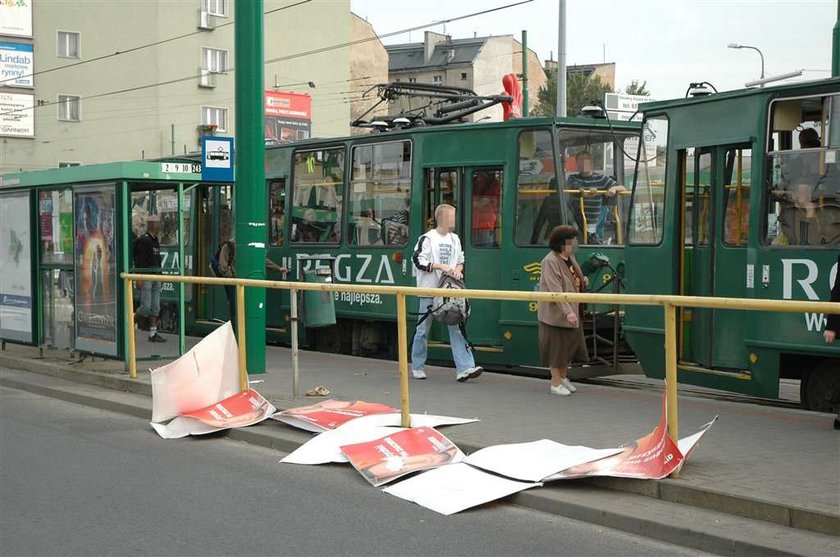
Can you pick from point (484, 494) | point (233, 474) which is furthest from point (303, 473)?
point (484, 494)

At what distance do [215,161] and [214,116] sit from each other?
144 feet

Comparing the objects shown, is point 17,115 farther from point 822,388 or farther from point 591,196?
point 822,388

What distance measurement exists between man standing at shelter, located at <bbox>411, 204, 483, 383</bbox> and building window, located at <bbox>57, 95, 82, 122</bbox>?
44.4 meters

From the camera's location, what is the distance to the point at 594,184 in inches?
535

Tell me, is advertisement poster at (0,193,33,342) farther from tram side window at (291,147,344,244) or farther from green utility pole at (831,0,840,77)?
green utility pole at (831,0,840,77)

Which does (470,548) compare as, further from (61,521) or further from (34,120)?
(34,120)

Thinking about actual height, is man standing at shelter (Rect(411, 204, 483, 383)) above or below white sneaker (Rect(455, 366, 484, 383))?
above

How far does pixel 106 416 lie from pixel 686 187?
19.7ft

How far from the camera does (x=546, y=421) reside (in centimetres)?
909

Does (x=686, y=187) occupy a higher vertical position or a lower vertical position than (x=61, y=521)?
higher

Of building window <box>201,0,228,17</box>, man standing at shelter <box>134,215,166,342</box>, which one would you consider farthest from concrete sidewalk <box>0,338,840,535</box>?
building window <box>201,0,228,17</box>

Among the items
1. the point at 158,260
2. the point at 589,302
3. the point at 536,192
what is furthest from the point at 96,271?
the point at 589,302

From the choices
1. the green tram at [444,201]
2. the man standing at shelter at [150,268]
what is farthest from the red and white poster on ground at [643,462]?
the man standing at shelter at [150,268]

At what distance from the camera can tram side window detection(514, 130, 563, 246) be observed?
43.9 ft
